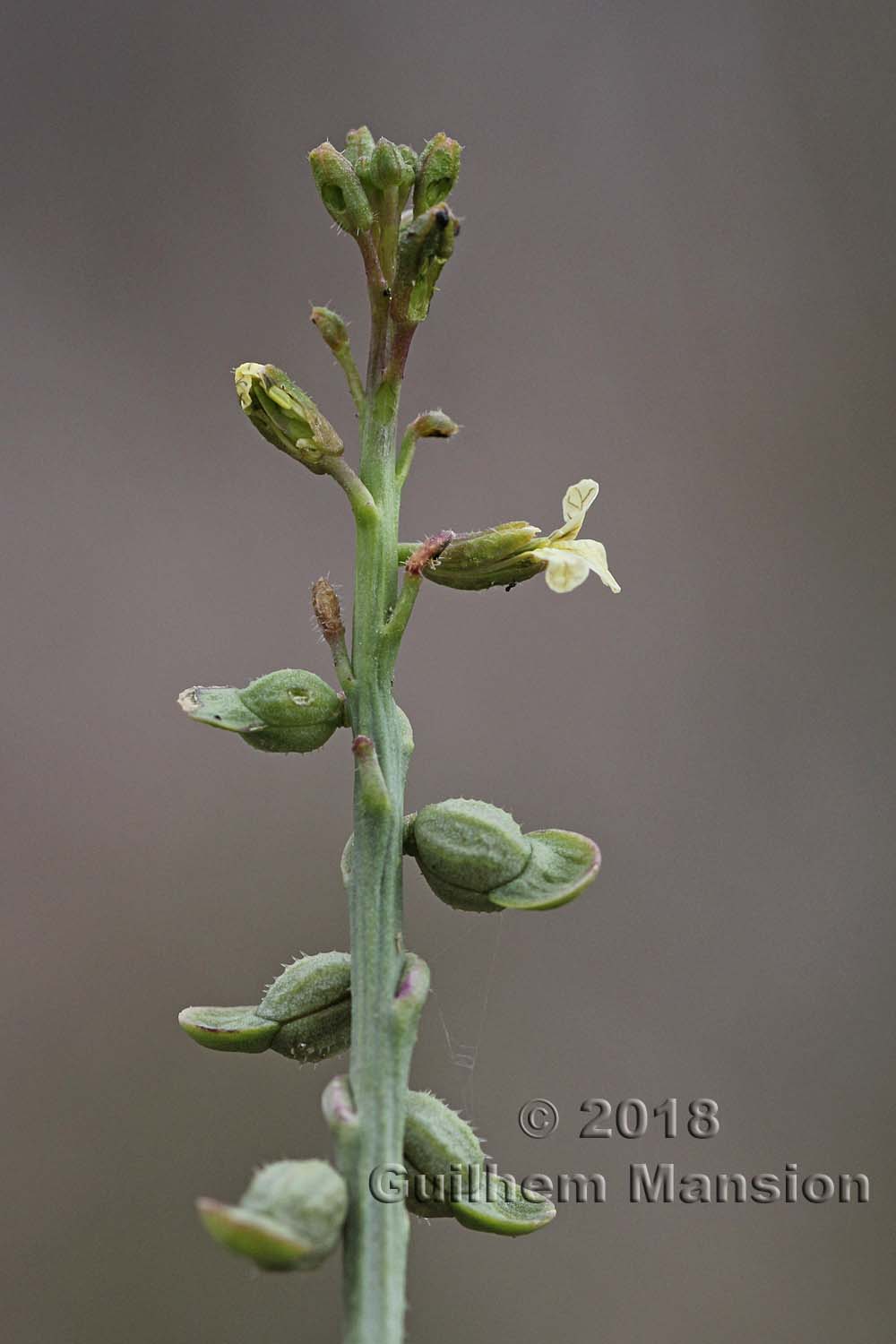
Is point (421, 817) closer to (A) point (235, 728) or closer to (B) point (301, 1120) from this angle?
(A) point (235, 728)

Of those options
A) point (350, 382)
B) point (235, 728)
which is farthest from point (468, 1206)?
point (350, 382)

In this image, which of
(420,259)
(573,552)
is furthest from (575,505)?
(420,259)

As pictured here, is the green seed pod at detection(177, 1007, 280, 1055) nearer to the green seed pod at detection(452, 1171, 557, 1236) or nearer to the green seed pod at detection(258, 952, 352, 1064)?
the green seed pod at detection(258, 952, 352, 1064)

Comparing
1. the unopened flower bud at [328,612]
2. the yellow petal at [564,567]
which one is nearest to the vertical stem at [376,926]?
the unopened flower bud at [328,612]

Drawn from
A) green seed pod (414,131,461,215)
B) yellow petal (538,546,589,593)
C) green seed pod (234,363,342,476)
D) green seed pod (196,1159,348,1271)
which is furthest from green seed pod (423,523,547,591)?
green seed pod (196,1159,348,1271)

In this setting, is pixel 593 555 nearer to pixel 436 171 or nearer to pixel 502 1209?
pixel 436 171

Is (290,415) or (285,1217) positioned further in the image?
(290,415)
